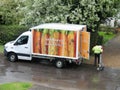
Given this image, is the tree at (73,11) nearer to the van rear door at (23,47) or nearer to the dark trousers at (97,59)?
the dark trousers at (97,59)

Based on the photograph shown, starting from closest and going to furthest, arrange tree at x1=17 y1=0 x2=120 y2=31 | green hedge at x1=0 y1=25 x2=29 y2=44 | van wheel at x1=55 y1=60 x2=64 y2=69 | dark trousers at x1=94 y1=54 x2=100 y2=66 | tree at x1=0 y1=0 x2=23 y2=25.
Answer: van wheel at x1=55 y1=60 x2=64 y2=69 < dark trousers at x1=94 y1=54 x2=100 y2=66 < tree at x1=17 y1=0 x2=120 y2=31 < green hedge at x1=0 y1=25 x2=29 y2=44 < tree at x1=0 y1=0 x2=23 y2=25

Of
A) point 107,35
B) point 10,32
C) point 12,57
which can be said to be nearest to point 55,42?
point 12,57

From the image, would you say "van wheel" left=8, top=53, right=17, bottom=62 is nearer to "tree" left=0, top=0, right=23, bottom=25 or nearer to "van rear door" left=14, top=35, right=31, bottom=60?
"van rear door" left=14, top=35, right=31, bottom=60

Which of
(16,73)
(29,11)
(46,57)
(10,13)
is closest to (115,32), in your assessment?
(10,13)

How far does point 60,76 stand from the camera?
19453mm

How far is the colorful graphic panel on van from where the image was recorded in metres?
20.6

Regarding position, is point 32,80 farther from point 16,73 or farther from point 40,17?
point 40,17

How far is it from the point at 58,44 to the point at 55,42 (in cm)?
23

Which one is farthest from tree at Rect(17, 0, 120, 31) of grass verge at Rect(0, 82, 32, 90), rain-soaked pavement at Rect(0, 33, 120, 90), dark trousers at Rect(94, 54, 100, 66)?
grass verge at Rect(0, 82, 32, 90)

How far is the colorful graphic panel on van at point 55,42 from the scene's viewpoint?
20.6 m

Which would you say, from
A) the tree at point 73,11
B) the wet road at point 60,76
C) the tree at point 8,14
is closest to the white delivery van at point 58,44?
the wet road at point 60,76

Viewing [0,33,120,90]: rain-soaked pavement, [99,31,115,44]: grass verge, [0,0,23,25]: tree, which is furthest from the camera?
[99,31,115,44]: grass verge

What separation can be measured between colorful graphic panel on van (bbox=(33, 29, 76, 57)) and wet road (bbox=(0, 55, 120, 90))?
3.51 feet

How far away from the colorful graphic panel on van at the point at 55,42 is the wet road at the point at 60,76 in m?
1.07
